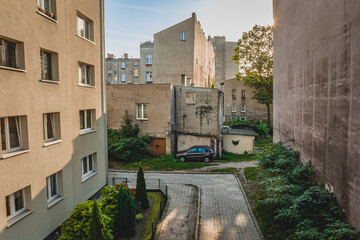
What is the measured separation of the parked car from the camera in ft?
71.1

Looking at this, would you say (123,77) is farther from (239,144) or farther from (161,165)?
(161,165)

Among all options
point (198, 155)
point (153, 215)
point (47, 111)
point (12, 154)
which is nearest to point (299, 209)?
point (153, 215)

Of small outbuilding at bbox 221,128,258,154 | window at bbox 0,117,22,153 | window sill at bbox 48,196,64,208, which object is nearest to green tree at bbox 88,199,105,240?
window sill at bbox 48,196,64,208

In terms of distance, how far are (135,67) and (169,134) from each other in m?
32.0

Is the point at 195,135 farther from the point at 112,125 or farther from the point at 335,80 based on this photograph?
the point at 335,80

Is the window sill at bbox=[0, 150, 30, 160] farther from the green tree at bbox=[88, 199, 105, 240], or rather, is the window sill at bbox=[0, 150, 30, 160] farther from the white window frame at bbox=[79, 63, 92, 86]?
the white window frame at bbox=[79, 63, 92, 86]

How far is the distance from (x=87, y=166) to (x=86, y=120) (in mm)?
2432

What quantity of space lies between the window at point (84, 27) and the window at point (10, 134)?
5959mm

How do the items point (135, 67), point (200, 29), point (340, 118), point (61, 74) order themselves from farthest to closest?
point (135, 67) → point (200, 29) → point (61, 74) → point (340, 118)

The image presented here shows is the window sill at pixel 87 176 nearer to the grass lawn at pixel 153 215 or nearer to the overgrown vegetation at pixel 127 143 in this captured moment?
the grass lawn at pixel 153 215

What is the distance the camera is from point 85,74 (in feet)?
42.0

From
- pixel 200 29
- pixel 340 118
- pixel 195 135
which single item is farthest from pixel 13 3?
pixel 200 29

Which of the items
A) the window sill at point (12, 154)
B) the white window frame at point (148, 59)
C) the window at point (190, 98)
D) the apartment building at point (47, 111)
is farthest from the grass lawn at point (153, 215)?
the white window frame at point (148, 59)

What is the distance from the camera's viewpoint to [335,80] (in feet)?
27.7
